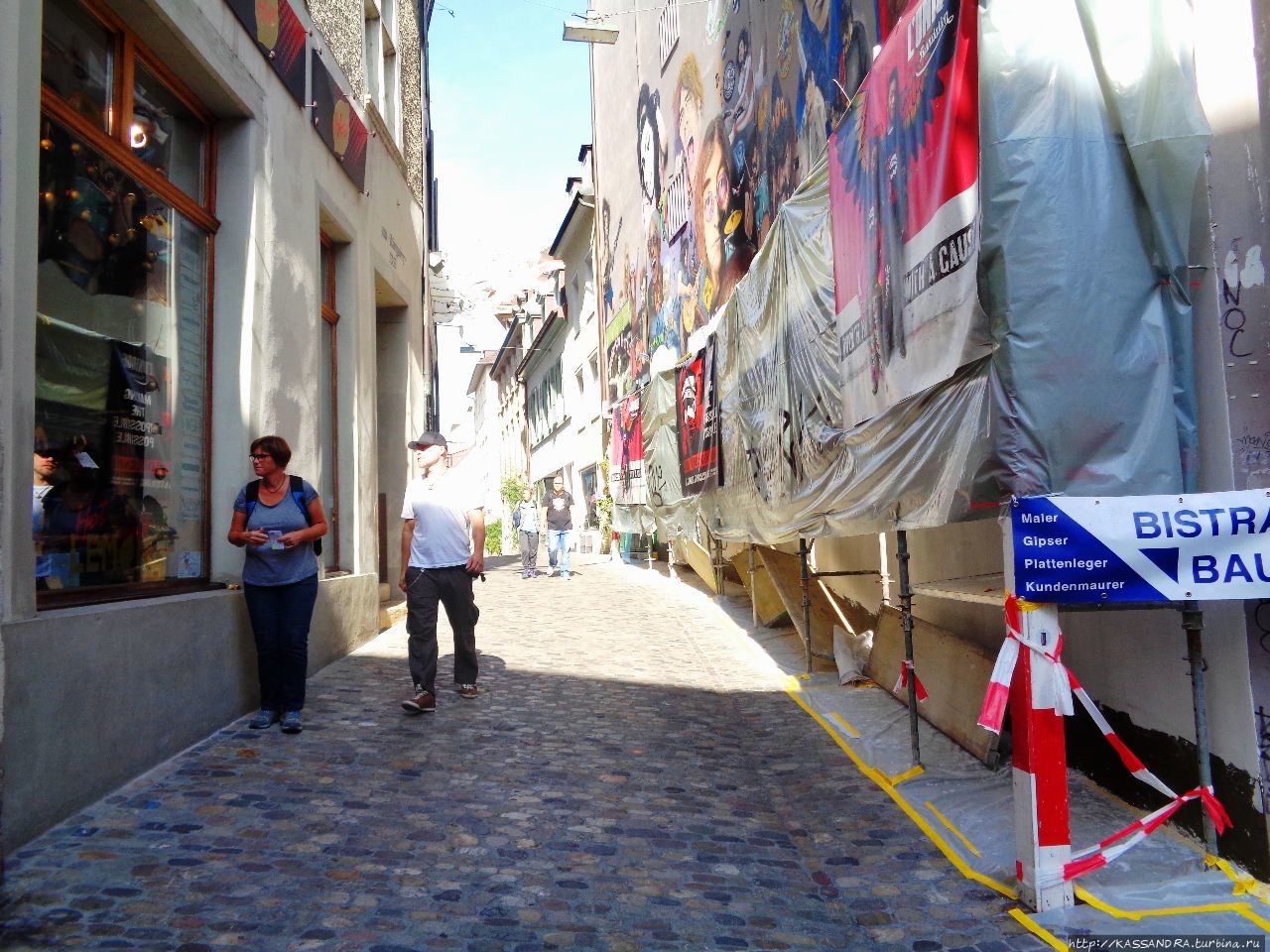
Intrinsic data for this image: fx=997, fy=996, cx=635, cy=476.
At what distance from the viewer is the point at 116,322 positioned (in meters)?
5.11

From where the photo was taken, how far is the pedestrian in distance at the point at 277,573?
5273 millimetres

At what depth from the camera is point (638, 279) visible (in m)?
19.2

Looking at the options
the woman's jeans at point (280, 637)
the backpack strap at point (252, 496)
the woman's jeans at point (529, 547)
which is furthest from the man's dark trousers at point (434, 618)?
the woman's jeans at point (529, 547)

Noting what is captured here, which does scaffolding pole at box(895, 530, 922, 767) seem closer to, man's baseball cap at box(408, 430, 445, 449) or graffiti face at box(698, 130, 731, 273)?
man's baseball cap at box(408, 430, 445, 449)

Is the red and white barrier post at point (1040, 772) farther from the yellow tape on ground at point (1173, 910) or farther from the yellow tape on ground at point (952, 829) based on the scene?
the yellow tape on ground at point (952, 829)

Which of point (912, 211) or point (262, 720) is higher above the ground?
point (912, 211)

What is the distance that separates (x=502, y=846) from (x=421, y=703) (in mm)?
2140

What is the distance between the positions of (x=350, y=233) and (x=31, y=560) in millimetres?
5646

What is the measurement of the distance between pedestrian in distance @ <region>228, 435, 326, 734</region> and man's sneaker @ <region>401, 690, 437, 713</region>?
0.62 m

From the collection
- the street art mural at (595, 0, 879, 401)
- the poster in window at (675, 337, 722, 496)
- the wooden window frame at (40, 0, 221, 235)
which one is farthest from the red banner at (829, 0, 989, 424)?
the poster in window at (675, 337, 722, 496)

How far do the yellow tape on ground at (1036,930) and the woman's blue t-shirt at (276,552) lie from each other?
3.83 metres

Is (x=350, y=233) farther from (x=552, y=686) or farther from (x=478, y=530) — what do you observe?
(x=552, y=686)

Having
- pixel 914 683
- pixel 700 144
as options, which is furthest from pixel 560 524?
pixel 914 683

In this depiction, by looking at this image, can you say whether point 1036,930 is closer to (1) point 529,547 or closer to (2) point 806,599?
(2) point 806,599
